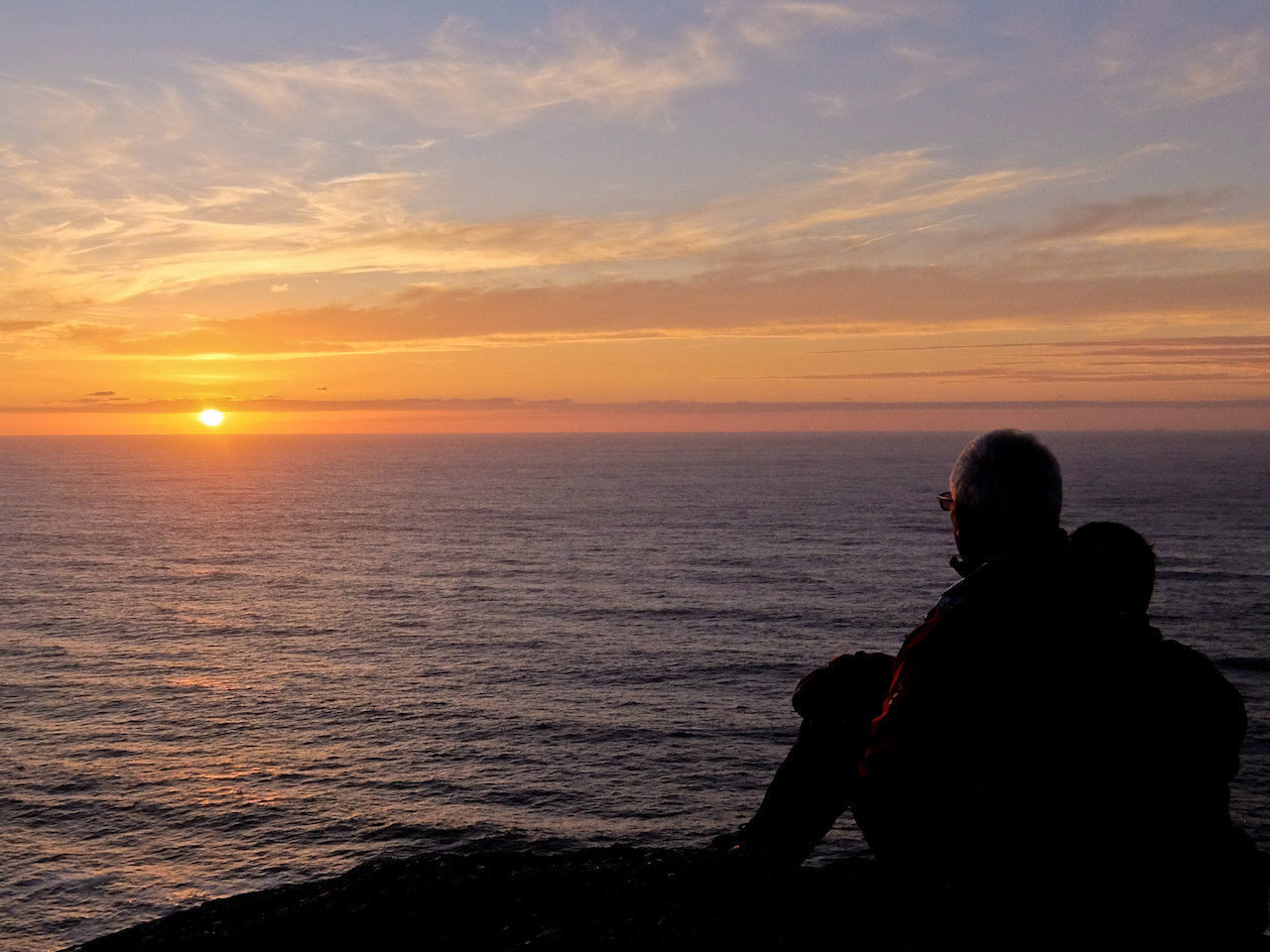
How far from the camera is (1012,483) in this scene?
4.43 m

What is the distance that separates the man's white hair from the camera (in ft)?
14.4

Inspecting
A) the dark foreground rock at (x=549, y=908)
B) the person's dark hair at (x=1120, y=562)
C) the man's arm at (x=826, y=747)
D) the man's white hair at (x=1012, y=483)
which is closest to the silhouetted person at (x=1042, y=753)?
the man's white hair at (x=1012, y=483)

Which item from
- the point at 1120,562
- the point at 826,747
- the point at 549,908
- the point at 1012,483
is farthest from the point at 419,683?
the point at 1012,483

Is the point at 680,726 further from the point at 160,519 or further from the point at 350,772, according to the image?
the point at 160,519

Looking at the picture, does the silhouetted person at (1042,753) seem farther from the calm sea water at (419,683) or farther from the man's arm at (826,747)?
the man's arm at (826,747)

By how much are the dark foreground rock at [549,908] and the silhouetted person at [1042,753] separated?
2.11 meters

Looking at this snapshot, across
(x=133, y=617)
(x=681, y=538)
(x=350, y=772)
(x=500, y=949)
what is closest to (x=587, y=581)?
(x=681, y=538)

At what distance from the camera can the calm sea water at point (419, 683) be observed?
131 feet

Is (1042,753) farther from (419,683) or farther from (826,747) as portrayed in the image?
(419,683)

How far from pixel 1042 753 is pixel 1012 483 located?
3.91 feet

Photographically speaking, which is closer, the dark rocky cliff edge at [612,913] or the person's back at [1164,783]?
the person's back at [1164,783]

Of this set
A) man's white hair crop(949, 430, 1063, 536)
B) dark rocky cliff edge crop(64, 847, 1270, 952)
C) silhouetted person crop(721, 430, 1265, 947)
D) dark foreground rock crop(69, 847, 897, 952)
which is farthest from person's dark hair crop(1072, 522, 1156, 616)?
dark foreground rock crop(69, 847, 897, 952)

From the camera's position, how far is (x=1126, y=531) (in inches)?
205

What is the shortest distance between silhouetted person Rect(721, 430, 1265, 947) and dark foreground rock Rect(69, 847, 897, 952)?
211 cm
